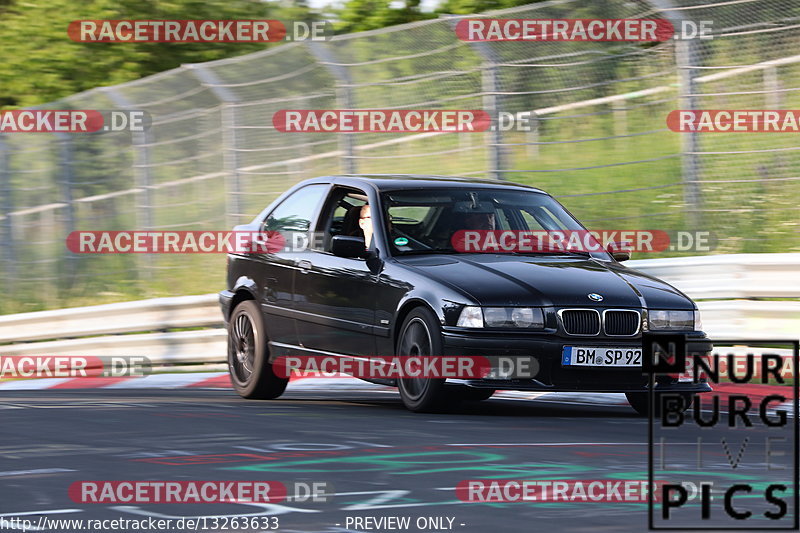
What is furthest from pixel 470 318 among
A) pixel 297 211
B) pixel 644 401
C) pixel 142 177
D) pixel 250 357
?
pixel 142 177

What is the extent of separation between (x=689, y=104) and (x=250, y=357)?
4235 mm

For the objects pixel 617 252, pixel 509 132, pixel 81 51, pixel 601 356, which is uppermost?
pixel 81 51

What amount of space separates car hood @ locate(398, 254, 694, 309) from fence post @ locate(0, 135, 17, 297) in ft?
34.7

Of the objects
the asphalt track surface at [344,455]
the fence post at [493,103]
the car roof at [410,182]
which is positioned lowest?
the asphalt track surface at [344,455]

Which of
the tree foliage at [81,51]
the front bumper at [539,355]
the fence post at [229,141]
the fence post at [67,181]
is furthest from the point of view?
the tree foliage at [81,51]

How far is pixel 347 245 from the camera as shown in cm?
1053

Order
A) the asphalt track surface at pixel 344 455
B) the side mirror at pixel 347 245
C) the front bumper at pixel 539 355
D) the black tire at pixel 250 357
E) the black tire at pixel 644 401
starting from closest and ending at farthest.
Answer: the asphalt track surface at pixel 344 455
the front bumper at pixel 539 355
the black tire at pixel 644 401
the side mirror at pixel 347 245
the black tire at pixel 250 357

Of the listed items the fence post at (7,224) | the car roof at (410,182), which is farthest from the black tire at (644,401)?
the fence post at (7,224)

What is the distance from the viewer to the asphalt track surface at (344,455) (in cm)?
634

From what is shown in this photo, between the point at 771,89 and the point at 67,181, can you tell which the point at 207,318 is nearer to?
the point at 67,181

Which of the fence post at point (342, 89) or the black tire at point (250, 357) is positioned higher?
the fence post at point (342, 89)

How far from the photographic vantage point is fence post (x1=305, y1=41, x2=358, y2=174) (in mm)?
15328

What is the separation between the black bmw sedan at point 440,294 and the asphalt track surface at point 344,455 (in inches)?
13.7

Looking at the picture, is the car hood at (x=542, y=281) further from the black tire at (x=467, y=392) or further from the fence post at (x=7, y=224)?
the fence post at (x=7, y=224)
